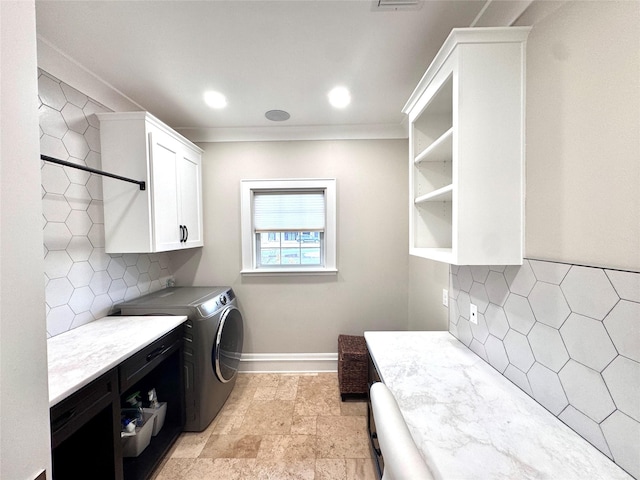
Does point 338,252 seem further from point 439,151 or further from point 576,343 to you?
point 576,343

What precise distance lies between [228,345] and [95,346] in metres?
0.98

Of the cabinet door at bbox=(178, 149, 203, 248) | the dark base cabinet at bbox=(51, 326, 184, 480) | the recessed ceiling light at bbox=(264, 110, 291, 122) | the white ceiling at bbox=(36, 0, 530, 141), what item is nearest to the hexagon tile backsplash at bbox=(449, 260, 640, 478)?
the white ceiling at bbox=(36, 0, 530, 141)

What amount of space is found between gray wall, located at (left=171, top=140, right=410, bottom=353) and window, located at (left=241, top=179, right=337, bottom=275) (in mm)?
89

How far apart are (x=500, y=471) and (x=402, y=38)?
6.24 feet

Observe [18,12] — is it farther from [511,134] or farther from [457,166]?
[511,134]

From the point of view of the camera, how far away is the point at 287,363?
104 inches

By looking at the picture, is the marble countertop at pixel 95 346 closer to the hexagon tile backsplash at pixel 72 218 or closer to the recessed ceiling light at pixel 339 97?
the hexagon tile backsplash at pixel 72 218

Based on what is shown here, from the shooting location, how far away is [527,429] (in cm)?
85

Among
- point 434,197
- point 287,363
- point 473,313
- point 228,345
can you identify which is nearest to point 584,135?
point 434,197

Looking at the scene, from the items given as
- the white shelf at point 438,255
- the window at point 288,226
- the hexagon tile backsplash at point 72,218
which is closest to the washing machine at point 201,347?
the hexagon tile backsplash at point 72,218

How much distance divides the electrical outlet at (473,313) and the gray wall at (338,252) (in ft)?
3.90

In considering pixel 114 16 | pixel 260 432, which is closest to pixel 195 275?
pixel 260 432

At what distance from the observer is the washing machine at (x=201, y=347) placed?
181 centimetres

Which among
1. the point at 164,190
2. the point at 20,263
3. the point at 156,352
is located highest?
the point at 164,190
